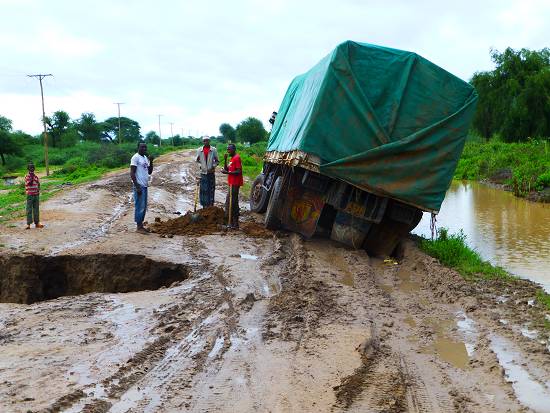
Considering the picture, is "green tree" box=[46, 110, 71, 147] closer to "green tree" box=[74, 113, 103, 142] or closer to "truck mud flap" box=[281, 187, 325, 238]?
"green tree" box=[74, 113, 103, 142]

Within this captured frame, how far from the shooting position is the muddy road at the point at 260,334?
3730 millimetres

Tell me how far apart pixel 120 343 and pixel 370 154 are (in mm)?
4809

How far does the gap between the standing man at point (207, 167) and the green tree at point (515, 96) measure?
2869 cm

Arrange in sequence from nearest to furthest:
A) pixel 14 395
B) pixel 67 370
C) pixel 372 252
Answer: pixel 14 395 → pixel 67 370 → pixel 372 252

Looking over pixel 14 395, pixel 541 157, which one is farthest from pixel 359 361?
pixel 541 157

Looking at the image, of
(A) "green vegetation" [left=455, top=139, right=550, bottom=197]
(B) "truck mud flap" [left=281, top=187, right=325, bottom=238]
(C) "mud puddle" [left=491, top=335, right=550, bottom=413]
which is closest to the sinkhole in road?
(B) "truck mud flap" [left=281, top=187, right=325, bottom=238]

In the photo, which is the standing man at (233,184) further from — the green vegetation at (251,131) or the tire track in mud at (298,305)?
the green vegetation at (251,131)

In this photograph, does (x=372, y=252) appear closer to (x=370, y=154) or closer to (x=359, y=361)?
(x=370, y=154)

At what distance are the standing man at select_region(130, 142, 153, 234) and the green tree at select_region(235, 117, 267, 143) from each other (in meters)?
79.3

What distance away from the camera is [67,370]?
404 centimetres

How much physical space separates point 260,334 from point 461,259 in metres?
4.95

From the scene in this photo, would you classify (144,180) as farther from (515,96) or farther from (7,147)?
(7,147)

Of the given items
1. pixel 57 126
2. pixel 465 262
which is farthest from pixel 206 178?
pixel 57 126

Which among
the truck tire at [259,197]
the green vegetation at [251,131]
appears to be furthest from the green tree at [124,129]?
the truck tire at [259,197]
